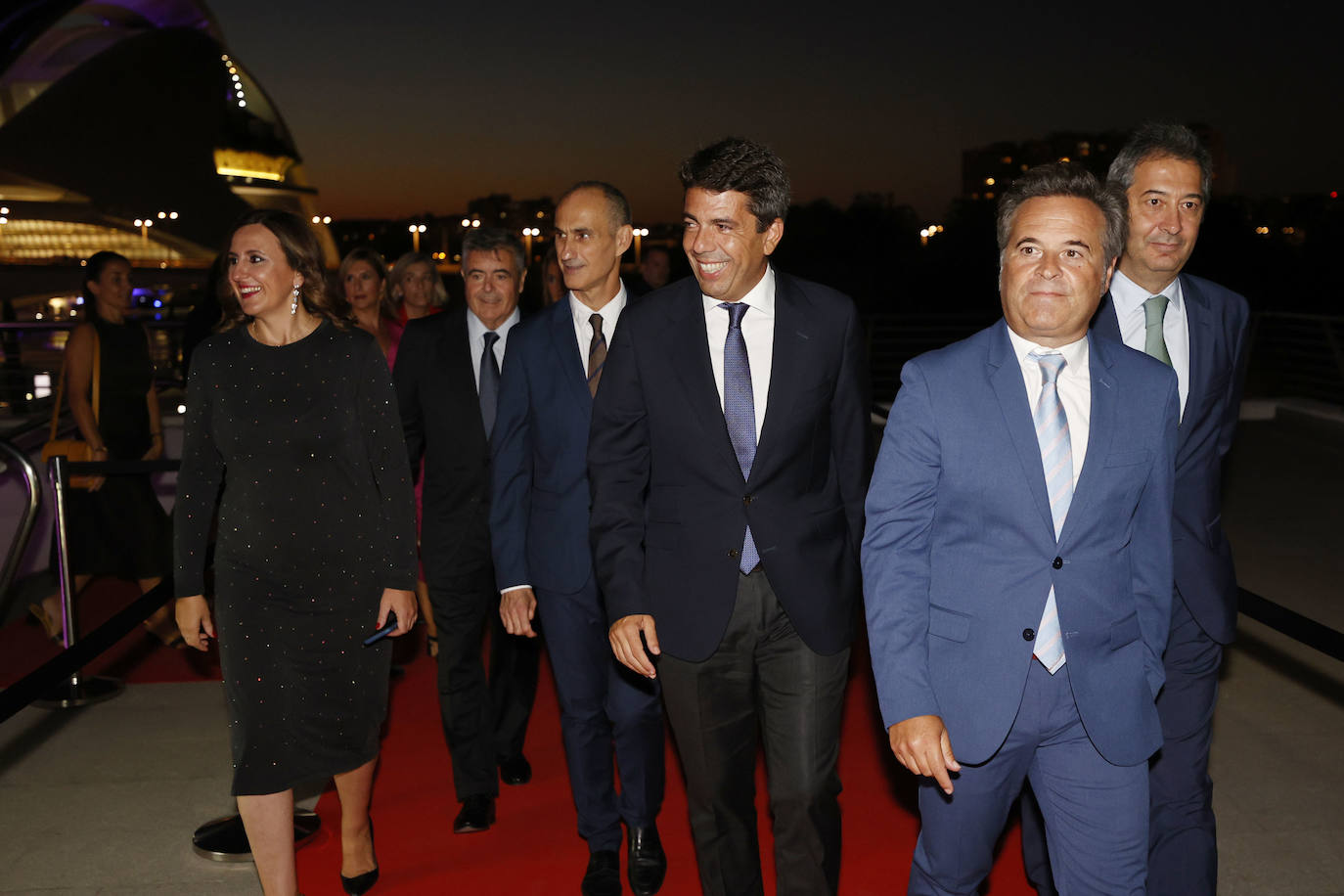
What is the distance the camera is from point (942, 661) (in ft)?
→ 7.35

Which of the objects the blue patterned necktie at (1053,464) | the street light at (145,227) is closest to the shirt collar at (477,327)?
the blue patterned necktie at (1053,464)

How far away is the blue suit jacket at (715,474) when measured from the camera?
2.70 metres

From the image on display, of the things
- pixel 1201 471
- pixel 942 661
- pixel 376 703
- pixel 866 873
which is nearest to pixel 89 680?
pixel 376 703

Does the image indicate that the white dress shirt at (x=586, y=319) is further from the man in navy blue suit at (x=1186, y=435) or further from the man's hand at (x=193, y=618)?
the man in navy blue suit at (x=1186, y=435)

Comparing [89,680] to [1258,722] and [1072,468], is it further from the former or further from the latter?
[1258,722]

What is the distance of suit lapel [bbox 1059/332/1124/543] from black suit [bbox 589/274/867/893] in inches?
27.8

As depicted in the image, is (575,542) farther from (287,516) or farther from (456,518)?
(287,516)

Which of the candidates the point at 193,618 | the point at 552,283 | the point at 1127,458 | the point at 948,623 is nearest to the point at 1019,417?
the point at 1127,458

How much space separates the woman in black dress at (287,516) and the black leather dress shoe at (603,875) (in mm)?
816

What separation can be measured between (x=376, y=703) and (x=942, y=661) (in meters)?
1.80

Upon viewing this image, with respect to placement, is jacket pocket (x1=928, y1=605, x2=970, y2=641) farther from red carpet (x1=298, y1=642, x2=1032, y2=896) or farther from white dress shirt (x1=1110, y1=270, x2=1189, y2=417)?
red carpet (x1=298, y1=642, x2=1032, y2=896)

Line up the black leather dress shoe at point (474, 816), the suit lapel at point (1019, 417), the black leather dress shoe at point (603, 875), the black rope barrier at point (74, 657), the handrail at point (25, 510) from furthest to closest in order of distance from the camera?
the handrail at point (25, 510)
the black leather dress shoe at point (474, 816)
the black leather dress shoe at point (603, 875)
the black rope barrier at point (74, 657)
the suit lapel at point (1019, 417)

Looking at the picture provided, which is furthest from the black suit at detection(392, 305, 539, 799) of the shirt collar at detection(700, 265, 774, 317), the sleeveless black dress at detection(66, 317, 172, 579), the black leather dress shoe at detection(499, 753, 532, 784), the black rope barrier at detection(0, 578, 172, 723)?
the sleeveless black dress at detection(66, 317, 172, 579)

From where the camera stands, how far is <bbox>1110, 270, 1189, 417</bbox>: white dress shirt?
2852mm
